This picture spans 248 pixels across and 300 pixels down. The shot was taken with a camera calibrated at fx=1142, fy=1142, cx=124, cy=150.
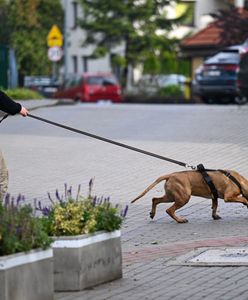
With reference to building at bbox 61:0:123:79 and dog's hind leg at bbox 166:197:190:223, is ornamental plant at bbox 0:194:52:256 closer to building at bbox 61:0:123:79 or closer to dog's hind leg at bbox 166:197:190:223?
dog's hind leg at bbox 166:197:190:223

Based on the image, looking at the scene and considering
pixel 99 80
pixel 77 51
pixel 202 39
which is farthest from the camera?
pixel 77 51

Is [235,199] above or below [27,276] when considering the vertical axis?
below

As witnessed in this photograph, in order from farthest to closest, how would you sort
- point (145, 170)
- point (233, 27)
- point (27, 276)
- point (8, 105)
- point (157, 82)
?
1. point (157, 82)
2. point (233, 27)
3. point (145, 170)
4. point (8, 105)
5. point (27, 276)

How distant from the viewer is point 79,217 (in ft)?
28.3

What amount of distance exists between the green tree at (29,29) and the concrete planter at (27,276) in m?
35.6

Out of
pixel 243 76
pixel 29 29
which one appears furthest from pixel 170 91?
pixel 243 76

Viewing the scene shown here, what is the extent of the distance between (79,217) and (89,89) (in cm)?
3424

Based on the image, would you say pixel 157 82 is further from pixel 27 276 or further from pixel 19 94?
pixel 27 276

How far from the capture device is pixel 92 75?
43469mm

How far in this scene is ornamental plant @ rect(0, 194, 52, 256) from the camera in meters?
7.69

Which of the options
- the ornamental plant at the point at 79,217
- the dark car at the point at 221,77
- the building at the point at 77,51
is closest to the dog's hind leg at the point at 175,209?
the ornamental plant at the point at 79,217

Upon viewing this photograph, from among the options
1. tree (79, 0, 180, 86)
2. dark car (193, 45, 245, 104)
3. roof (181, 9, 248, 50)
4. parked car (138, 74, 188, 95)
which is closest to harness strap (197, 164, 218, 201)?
dark car (193, 45, 245, 104)

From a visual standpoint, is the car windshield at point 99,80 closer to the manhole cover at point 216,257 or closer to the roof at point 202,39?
the roof at point 202,39

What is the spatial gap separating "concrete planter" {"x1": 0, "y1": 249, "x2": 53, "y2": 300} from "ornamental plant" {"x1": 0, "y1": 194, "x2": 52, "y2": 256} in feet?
0.19
